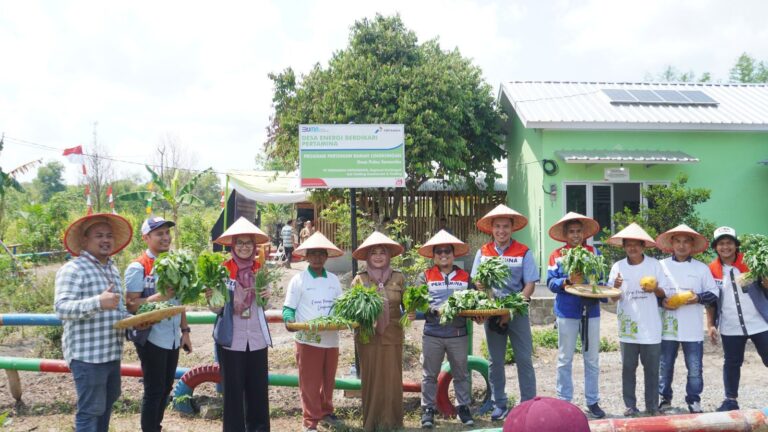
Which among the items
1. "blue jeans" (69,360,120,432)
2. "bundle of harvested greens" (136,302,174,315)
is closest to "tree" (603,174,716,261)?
"bundle of harvested greens" (136,302,174,315)

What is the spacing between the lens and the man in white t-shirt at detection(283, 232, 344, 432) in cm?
558

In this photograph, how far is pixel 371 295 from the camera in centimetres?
541

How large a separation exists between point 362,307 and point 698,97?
13.7 meters

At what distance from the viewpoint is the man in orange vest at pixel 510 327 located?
589cm

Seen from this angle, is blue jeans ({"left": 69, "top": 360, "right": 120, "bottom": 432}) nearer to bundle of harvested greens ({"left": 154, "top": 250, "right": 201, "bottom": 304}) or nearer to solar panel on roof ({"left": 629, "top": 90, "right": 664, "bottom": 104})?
bundle of harvested greens ({"left": 154, "top": 250, "right": 201, "bottom": 304})

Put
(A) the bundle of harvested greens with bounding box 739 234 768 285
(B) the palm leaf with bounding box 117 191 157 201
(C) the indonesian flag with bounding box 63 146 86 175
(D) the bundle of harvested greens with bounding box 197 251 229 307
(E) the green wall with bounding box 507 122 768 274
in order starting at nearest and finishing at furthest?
(D) the bundle of harvested greens with bounding box 197 251 229 307, (A) the bundle of harvested greens with bounding box 739 234 768 285, (E) the green wall with bounding box 507 122 768 274, (C) the indonesian flag with bounding box 63 146 86 175, (B) the palm leaf with bounding box 117 191 157 201

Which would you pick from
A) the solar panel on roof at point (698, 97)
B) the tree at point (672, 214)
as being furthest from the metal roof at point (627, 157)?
the tree at point (672, 214)

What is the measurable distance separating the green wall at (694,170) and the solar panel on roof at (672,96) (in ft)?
4.22

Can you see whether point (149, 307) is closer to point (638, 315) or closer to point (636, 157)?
point (638, 315)

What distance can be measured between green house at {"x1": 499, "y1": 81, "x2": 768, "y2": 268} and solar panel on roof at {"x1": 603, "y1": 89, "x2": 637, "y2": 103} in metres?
0.20

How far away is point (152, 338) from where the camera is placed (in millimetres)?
4898

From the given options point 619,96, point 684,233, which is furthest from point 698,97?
point 684,233

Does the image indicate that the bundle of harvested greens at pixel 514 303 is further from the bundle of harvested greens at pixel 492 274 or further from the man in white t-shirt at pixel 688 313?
the man in white t-shirt at pixel 688 313

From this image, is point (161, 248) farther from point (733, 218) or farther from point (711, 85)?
point (711, 85)
